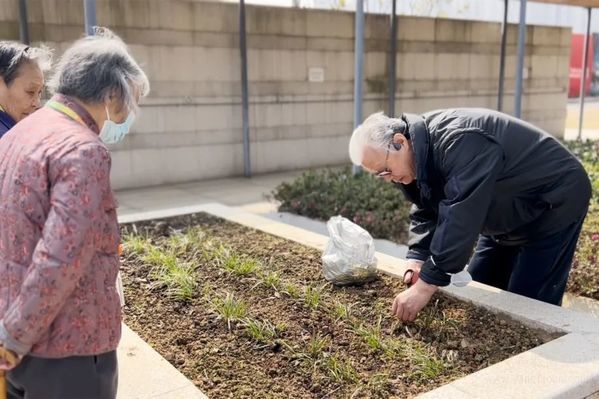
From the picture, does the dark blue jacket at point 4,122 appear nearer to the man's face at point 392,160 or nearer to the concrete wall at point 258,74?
the man's face at point 392,160

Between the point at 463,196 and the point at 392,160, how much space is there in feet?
1.26

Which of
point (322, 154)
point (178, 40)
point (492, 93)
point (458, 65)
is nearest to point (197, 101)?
point (178, 40)

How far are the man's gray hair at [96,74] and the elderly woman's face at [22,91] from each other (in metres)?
1.07

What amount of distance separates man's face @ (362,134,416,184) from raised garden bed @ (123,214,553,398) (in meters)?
0.80

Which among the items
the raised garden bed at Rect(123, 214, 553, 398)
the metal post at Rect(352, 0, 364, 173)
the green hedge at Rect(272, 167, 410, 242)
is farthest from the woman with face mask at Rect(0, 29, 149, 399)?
the metal post at Rect(352, 0, 364, 173)

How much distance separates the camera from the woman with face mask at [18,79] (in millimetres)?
2639

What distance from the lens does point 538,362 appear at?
2.51 m

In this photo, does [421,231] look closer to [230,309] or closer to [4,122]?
[230,309]

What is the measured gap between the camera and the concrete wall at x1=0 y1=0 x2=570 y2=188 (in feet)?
28.1

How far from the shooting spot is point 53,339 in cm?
167

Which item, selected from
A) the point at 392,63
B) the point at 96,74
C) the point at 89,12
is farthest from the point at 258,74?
the point at 96,74

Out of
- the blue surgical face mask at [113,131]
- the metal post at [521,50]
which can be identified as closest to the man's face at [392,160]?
the blue surgical face mask at [113,131]

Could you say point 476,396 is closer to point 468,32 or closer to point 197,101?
point 197,101

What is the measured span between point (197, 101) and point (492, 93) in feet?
23.4
